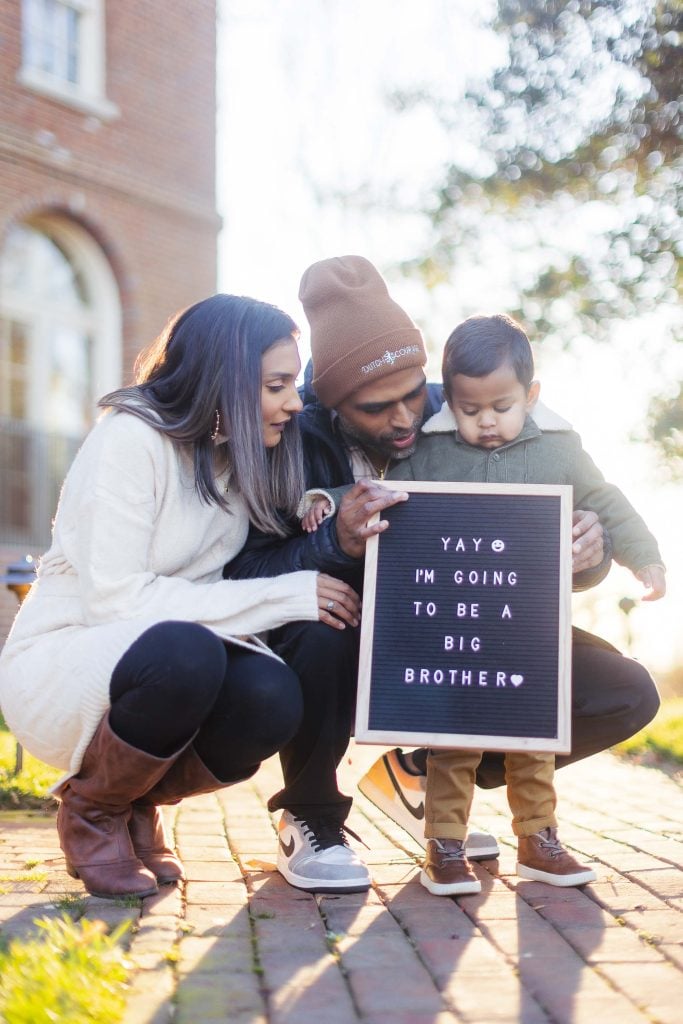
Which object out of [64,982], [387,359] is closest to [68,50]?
[387,359]

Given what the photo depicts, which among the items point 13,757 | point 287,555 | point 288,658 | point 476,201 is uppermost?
point 476,201

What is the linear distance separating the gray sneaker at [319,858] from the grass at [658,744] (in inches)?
129

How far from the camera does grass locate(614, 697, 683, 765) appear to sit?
21.8ft

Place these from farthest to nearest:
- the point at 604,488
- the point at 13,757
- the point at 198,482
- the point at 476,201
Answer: the point at 476,201 < the point at 13,757 < the point at 604,488 < the point at 198,482

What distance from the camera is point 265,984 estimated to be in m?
2.49

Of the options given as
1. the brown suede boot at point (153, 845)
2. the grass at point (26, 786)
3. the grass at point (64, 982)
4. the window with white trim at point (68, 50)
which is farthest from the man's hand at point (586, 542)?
the window with white trim at point (68, 50)

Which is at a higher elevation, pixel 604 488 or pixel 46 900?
pixel 604 488

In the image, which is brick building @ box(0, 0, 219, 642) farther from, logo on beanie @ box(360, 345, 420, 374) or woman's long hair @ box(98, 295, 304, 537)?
woman's long hair @ box(98, 295, 304, 537)

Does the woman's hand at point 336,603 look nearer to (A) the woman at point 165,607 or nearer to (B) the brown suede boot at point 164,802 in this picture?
(A) the woman at point 165,607

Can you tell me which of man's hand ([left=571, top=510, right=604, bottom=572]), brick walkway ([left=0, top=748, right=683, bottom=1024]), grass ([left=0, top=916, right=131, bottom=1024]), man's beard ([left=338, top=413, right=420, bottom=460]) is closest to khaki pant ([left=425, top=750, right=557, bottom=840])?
brick walkway ([left=0, top=748, right=683, bottom=1024])

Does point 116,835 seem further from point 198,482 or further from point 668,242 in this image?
point 668,242

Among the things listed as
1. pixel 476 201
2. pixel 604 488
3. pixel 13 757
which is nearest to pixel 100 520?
pixel 604 488

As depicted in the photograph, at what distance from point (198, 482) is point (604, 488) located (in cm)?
120

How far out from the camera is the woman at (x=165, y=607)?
3.11 meters
